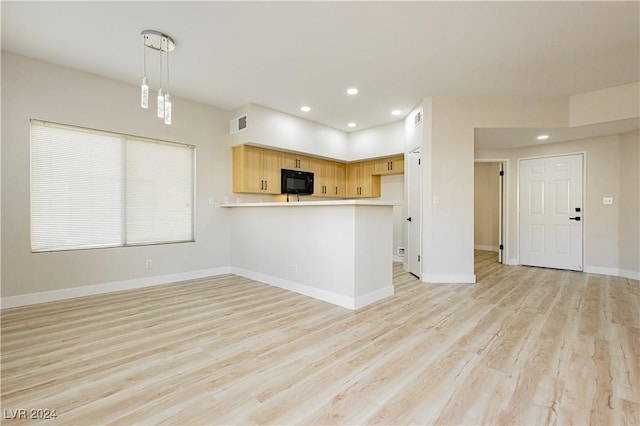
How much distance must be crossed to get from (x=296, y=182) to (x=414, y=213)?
7.38 feet

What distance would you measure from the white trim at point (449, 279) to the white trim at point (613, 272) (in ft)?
8.19

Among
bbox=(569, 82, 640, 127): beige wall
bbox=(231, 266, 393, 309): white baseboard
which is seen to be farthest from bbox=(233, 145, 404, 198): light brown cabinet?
bbox=(569, 82, 640, 127): beige wall

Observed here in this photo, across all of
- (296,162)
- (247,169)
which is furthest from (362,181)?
(247,169)

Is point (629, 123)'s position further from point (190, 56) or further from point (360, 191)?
point (190, 56)

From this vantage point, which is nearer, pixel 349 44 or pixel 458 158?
pixel 349 44

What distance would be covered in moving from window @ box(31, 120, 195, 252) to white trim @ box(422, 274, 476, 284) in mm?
3802

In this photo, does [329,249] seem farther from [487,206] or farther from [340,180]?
[487,206]

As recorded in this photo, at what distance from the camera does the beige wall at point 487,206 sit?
7762 mm

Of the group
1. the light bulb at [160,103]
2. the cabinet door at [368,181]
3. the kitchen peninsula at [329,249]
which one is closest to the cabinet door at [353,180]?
the cabinet door at [368,181]

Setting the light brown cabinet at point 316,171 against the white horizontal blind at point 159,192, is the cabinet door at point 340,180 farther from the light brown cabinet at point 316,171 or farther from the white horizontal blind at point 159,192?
the white horizontal blind at point 159,192

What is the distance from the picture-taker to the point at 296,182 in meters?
5.70

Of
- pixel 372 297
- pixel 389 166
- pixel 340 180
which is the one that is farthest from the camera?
pixel 340 180

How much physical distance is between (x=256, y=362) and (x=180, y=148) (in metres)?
3.71

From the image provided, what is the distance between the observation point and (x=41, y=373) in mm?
1938
